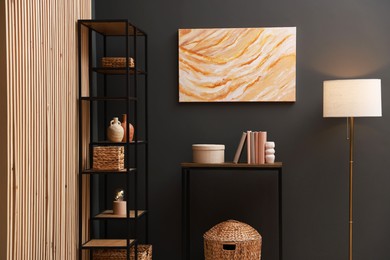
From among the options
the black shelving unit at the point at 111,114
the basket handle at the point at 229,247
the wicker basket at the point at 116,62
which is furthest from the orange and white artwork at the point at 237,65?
the basket handle at the point at 229,247

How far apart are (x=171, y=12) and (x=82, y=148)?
1.49 m

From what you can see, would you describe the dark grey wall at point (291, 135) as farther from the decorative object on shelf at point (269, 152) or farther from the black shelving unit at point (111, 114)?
the decorative object on shelf at point (269, 152)

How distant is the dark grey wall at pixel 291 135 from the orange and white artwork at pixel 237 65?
85mm

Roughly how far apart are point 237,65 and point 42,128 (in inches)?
77.8

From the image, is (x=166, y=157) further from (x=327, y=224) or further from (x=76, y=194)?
(x=327, y=224)

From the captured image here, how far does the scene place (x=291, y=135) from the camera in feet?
19.0

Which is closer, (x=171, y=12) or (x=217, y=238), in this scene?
(x=217, y=238)

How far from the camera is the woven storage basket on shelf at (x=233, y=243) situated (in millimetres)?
5289

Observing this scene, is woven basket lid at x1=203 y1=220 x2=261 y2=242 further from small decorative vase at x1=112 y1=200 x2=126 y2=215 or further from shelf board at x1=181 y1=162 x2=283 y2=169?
small decorative vase at x1=112 y1=200 x2=126 y2=215

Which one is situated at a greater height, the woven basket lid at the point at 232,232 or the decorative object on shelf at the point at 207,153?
the decorative object on shelf at the point at 207,153

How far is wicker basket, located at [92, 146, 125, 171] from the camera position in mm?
5215

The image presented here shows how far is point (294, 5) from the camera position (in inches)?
228
